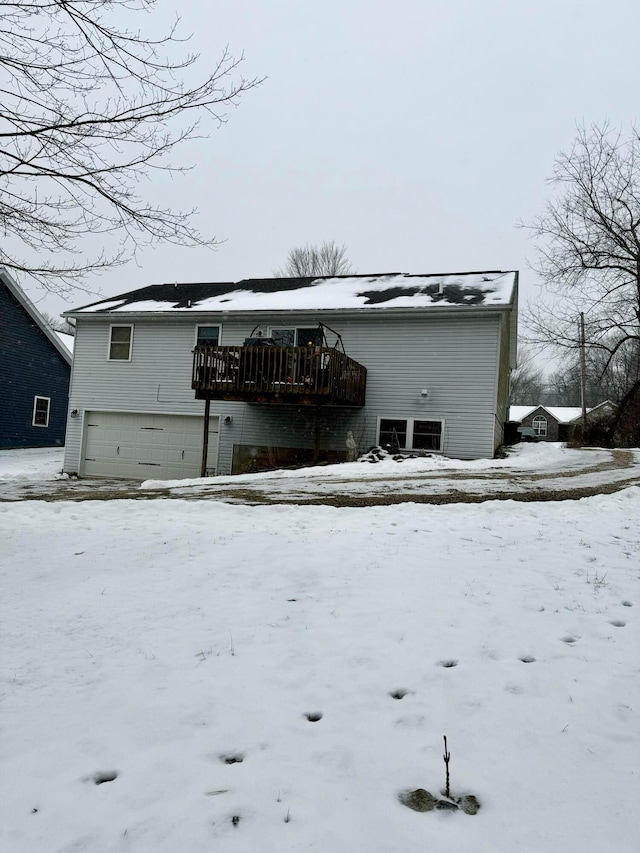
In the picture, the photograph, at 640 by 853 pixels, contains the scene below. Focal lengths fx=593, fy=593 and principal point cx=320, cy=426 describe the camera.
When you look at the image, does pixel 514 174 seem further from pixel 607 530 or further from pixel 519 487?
pixel 607 530

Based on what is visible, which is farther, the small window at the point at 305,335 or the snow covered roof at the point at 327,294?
the small window at the point at 305,335

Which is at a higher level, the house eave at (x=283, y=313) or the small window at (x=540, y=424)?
the house eave at (x=283, y=313)

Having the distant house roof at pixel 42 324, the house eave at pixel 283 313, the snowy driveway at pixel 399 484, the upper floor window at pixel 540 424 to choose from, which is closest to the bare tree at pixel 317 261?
the distant house roof at pixel 42 324

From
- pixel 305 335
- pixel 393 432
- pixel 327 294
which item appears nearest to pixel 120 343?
pixel 305 335

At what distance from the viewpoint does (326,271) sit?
41.7m

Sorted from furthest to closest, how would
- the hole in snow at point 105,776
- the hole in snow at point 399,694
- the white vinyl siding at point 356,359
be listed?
the white vinyl siding at point 356,359 → the hole in snow at point 399,694 → the hole in snow at point 105,776

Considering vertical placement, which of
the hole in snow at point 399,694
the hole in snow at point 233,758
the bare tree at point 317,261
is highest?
the bare tree at point 317,261

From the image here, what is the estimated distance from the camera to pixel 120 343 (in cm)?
1950

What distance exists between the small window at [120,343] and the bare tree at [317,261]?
2352 cm

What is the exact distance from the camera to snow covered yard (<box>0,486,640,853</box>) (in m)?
2.28

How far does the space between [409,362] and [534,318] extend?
11.2 meters

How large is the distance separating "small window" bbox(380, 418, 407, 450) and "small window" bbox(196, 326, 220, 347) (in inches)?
231

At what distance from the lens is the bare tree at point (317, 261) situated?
1655 inches

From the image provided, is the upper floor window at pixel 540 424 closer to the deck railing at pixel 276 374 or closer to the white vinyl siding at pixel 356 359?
the white vinyl siding at pixel 356 359
